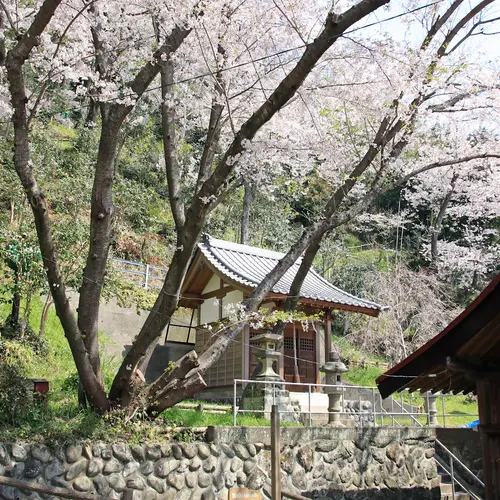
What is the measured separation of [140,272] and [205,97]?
11.5 m

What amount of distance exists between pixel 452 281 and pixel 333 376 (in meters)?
16.6

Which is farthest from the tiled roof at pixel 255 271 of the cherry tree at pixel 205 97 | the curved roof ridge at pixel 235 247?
the cherry tree at pixel 205 97

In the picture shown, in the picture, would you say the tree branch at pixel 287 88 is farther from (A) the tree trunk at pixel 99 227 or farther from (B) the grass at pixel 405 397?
(B) the grass at pixel 405 397

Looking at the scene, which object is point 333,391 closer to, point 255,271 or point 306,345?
point 306,345

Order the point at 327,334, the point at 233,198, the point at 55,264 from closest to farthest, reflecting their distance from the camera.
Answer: the point at 55,264, the point at 327,334, the point at 233,198

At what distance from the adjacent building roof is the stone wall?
360 centimetres

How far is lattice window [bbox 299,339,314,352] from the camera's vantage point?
15398 millimetres

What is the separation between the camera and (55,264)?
24.2 feet

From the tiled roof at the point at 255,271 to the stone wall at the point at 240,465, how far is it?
376 centimetres

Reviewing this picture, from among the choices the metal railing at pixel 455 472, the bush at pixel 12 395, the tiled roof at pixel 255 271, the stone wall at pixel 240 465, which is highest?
the tiled roof at pixel 255 271

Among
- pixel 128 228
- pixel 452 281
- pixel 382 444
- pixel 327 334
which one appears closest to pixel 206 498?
pixel 382 444

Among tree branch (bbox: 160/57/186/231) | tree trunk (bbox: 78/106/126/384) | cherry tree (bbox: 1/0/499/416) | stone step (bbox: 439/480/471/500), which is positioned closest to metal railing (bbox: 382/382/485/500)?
stone step (bbox: 439/480/471/500)

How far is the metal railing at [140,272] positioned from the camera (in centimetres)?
1975

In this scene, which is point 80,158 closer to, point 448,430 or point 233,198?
point 233,198
